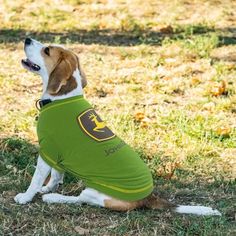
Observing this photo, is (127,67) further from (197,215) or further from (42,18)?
(197,215)

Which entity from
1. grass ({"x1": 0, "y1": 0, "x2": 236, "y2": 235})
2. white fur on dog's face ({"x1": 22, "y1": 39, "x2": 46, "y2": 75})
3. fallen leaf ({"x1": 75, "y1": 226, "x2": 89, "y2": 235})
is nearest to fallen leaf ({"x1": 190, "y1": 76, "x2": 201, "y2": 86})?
grass ({"x1": 0, "y1": 0, "x2": 236, "y2": 235})

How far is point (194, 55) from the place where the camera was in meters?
9.05

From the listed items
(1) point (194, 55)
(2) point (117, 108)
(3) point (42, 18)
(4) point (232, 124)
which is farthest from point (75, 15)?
A: (4) point (232, 124)

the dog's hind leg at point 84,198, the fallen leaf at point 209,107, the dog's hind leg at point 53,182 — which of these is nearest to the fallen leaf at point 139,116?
the fallen leaf at point 209,107

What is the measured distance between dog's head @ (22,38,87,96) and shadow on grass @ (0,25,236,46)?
4598 millimetres

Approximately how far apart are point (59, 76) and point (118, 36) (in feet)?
18.4

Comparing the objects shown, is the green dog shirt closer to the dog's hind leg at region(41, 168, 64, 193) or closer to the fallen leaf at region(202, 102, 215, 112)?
the dog's hind leg at region(41, 168, 64, 193)

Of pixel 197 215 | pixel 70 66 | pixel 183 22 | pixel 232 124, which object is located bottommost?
pixel 183 22

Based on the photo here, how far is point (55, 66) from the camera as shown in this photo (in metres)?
4.88

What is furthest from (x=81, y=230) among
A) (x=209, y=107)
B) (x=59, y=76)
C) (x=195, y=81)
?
(x=195, y=81)

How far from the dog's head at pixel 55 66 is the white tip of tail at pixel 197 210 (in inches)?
48.9

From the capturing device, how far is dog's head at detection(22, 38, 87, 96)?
4816 millimetres

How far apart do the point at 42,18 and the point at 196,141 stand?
19.0ft

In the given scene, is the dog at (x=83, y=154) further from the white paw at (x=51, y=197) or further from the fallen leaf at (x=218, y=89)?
the fallen leaf at (x=218, y=89)
